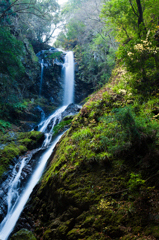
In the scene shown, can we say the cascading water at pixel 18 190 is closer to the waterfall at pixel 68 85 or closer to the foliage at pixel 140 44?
the foliage at pixel 140 44

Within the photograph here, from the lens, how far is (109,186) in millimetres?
3143

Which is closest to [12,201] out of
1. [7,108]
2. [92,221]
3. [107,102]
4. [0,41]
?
[92,221]

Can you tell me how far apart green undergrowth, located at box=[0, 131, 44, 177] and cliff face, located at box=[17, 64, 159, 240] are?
3.98m

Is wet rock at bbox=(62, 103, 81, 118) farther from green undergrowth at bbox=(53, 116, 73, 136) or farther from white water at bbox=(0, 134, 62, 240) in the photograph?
white water at bbox=(0, 134, 62, 240)

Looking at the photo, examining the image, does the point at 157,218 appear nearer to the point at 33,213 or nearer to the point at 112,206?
the point at 112,206

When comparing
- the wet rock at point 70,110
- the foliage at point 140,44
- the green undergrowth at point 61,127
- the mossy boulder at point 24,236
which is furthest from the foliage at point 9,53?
the mossy boulder at point 24,236

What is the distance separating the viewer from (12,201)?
20.7 ft

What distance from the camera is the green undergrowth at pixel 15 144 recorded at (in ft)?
26.1

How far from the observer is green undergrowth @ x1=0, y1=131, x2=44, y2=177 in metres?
7.96

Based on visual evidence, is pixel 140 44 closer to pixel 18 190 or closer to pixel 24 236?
pixel 24 236

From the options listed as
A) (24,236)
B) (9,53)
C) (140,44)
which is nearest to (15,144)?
(24,236)

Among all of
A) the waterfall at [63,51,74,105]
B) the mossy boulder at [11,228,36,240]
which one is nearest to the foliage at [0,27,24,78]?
the waterfall at [63,51,74,105]

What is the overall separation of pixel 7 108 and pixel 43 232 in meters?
11.9

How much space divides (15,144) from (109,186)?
321 inches
